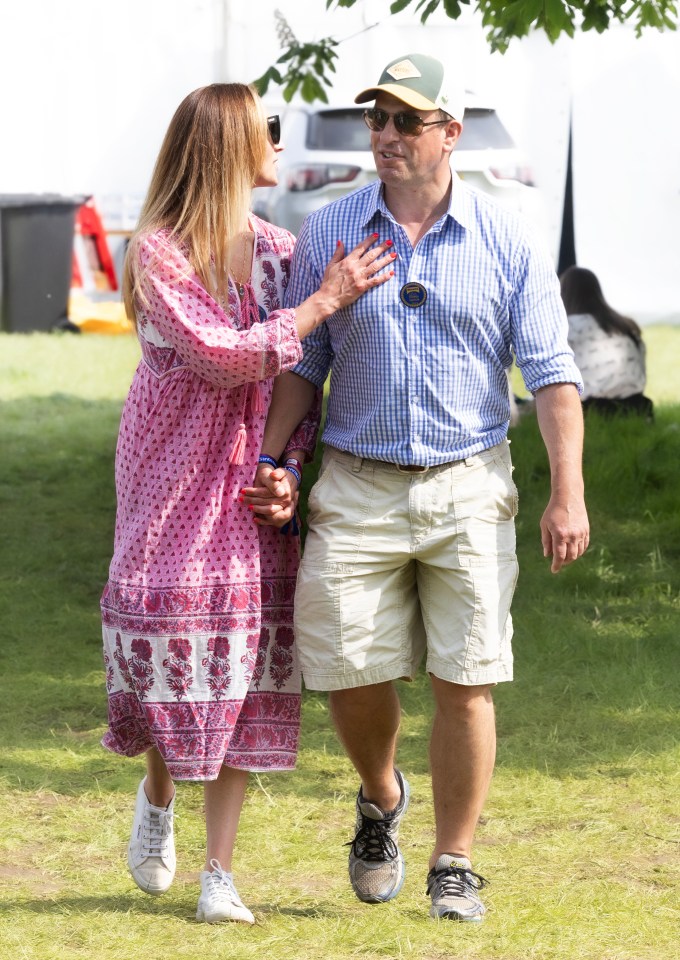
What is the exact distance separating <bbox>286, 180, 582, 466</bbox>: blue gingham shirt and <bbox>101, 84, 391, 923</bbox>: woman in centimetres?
8

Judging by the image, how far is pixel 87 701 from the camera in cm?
502

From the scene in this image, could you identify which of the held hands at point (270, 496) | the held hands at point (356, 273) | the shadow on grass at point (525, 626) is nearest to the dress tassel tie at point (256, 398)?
the held hands at point (270, 496)

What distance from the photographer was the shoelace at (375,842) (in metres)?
3.30

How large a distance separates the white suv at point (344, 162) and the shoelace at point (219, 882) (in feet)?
20.1

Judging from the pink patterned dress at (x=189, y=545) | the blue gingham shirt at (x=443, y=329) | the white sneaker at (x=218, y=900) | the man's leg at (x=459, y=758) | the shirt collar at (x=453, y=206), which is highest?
the shirt collar at (x=453, y=206)

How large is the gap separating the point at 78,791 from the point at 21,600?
2094 millimetres

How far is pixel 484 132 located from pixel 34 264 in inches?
193

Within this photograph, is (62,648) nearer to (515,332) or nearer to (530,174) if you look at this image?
(515,332)

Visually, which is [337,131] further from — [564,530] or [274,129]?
[564,530]

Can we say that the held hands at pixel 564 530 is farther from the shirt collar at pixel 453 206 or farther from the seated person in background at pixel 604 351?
the seated person in background at pixel 604 351

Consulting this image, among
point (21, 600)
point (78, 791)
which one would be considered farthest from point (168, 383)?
point (21, 600)

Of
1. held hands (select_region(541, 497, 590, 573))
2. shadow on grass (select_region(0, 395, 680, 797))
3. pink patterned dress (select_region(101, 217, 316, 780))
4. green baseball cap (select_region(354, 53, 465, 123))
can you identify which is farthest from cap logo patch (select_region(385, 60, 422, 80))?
shadow on grass (select_region(0, 395, 680, 797))

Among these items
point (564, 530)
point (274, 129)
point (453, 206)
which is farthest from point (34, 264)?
point (564, 530)

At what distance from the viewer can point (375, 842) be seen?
10.8 feet
